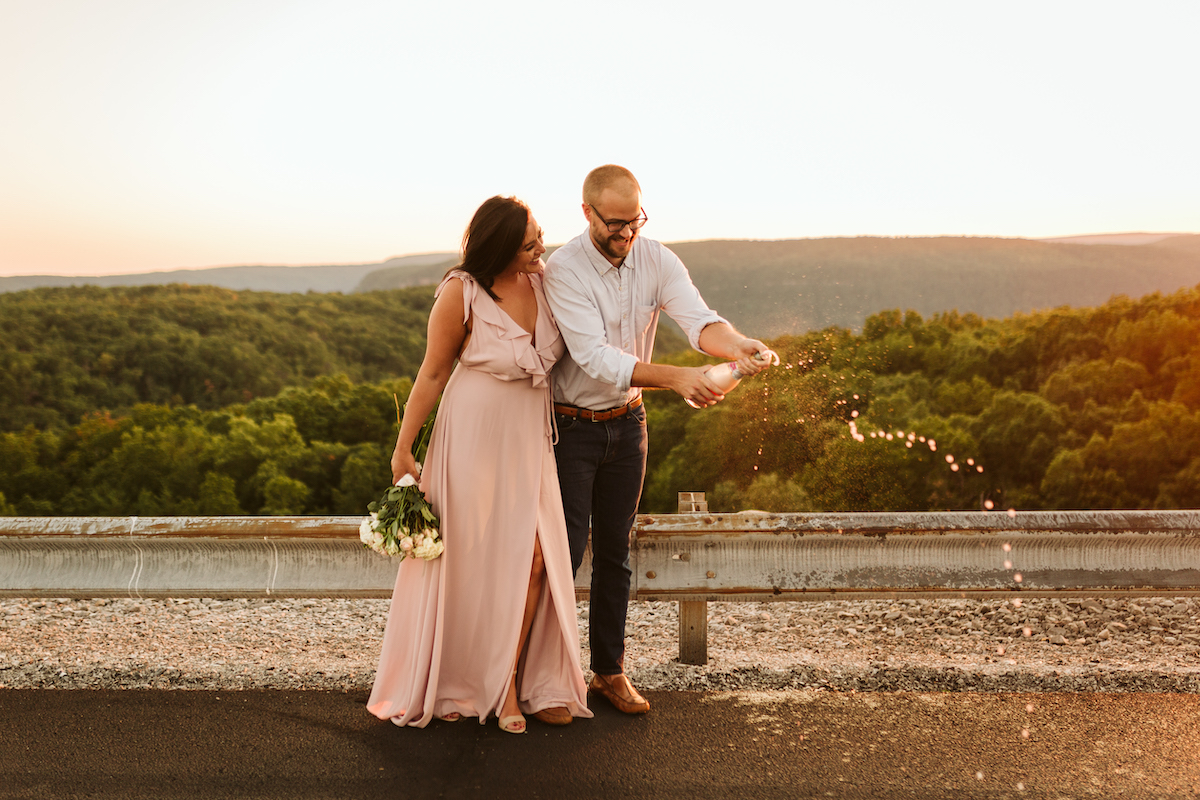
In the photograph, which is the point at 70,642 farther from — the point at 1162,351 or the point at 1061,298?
the point at 1061,298

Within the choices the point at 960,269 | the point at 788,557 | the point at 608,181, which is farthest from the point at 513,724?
the point at 960,269

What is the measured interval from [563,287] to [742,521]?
Result: 122 centimetres

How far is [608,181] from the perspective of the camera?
2.96m

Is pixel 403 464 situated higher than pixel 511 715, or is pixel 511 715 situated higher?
pixel 403 464

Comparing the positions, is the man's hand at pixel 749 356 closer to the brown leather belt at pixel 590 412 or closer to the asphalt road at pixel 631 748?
the brown leather belt at pixel 590 412

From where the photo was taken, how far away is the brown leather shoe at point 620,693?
3.16m

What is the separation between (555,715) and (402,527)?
0.86 metres

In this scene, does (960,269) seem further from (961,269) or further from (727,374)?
(727,374)

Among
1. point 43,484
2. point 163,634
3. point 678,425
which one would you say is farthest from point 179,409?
point 163,634

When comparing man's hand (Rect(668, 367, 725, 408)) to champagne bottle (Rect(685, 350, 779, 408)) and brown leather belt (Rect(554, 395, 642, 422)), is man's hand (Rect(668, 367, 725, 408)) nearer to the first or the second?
champagne bottle (Rect(685, 350, 779, 408))

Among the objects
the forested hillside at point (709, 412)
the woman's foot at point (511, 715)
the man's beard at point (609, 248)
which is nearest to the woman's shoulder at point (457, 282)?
the man's beard at point (609, 248)

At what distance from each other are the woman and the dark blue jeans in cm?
7

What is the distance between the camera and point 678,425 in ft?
69.8

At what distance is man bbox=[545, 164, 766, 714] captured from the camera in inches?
117
